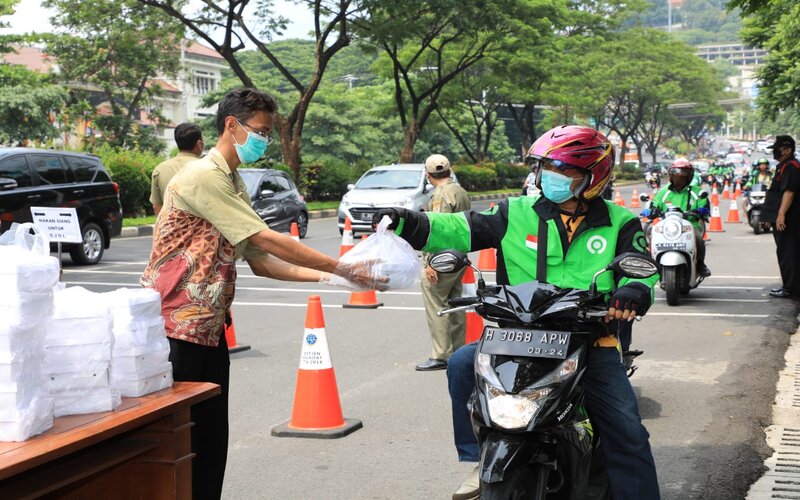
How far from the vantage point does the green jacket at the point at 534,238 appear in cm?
398

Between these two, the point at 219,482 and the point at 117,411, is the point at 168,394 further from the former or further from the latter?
the point at 219,482

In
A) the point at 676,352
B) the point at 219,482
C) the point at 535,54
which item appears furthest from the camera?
the point at 535,54

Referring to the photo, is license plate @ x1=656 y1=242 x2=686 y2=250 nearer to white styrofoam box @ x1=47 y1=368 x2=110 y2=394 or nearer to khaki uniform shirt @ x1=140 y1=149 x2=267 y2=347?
khaki uniform shirt @ x1=140 y1=149 x2=267 y2=347

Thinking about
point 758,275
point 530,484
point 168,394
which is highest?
point 168,394

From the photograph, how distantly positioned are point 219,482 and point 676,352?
234 inches

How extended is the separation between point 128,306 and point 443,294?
5347 millimetres

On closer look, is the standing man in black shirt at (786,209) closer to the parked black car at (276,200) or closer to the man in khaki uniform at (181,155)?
the man in khaki uniform at (181,155)

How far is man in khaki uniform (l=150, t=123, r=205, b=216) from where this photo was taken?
8922mm

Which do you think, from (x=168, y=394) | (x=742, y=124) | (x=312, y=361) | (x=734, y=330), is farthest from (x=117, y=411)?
(x=742, y=124)

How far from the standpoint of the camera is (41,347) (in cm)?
293

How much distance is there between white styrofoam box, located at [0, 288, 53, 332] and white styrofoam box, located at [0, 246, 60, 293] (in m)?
0.02

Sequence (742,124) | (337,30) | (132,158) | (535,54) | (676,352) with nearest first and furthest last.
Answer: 1. (676,352)
2. (132,158)
3. (337,30)
4. (535,54)
5. (742,124)

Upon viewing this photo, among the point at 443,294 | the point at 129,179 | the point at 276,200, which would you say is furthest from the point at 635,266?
the point at 129,179

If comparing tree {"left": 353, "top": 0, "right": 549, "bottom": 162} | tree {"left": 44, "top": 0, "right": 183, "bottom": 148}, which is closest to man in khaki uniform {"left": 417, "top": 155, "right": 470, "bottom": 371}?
tree {"left": 353, "top": 0, "right": 549, "bottom": 162}
